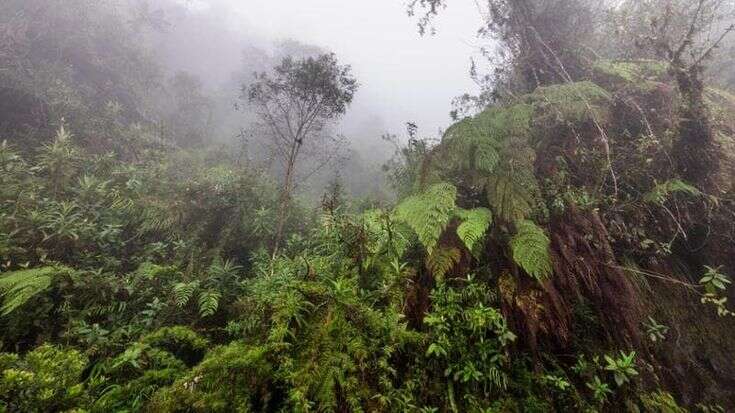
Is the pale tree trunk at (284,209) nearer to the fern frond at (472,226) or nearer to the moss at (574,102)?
the fern frond at (472,226)

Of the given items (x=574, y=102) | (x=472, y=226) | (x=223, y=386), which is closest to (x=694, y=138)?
(x=574, y=102)

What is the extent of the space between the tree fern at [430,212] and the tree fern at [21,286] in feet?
10.7

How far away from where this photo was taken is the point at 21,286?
3125mm

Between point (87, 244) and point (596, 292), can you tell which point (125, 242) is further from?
point (596, 292)

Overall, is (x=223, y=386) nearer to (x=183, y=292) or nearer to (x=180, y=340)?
(x=180, y=340)

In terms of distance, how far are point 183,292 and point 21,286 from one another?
4.15 feet

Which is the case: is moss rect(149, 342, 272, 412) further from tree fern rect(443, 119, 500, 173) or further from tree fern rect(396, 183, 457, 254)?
tree fern rect(443, 119, 500, 173)

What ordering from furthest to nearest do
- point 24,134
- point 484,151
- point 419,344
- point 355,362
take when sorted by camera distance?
point 24,134 < point 484,151 < point 419,344 < point 355,362

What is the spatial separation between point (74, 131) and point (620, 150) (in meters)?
11.7

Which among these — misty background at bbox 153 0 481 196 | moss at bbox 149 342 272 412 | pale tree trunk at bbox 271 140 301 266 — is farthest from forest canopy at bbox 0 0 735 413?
misty background at bbox 153 0 481 196

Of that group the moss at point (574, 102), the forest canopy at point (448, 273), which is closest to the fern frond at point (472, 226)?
the forest canopy at point (448, 273)

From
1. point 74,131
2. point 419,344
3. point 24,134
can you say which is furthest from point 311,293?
point 74,131

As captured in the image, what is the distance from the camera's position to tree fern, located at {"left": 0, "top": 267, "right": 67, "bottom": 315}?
3.02 metres

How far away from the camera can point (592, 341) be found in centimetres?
282
